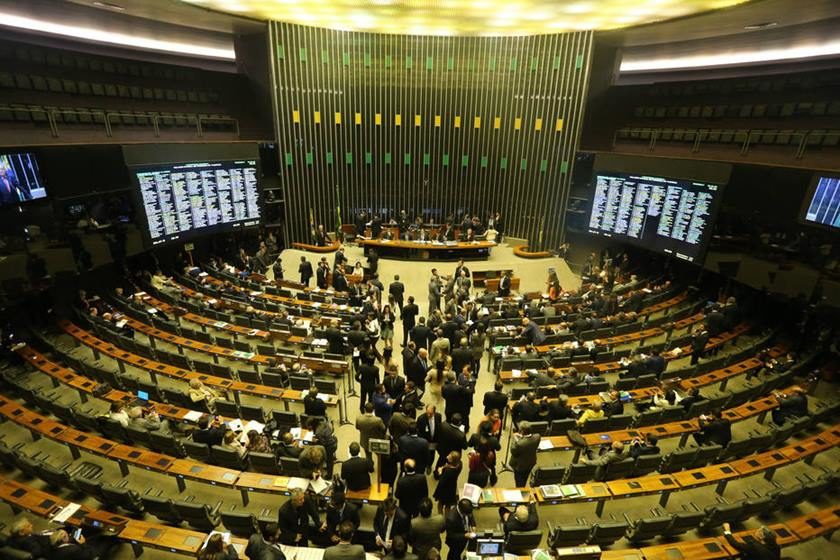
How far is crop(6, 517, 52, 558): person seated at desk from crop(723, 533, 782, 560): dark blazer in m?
7.31

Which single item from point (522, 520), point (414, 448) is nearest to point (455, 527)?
point (522, 520)

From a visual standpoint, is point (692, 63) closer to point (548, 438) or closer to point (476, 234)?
point (476, 234)

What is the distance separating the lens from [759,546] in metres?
4.48

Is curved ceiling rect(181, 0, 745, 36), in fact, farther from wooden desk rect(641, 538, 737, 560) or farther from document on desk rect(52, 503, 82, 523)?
document on desk rect(52, 503, 82, 523)

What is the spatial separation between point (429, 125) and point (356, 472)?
15.3m

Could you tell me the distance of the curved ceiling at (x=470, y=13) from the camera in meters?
10.7

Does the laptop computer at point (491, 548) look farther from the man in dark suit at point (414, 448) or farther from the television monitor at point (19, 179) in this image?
the television monitor at point (19, 179)

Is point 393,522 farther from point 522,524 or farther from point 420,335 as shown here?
point 420,335

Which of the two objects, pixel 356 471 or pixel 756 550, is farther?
pixel 356 471

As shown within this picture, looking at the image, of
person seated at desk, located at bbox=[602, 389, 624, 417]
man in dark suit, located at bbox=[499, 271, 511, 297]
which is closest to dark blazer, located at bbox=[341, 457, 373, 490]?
person seated at desk, located at bbox=[602, 389, 624, 417]

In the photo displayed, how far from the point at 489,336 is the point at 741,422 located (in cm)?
502

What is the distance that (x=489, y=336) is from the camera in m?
9.89

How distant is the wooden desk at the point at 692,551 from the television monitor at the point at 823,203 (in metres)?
7.90

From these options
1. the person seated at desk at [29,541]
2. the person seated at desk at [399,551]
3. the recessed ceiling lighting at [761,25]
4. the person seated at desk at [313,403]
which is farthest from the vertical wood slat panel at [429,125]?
the person seated at desk at [399,551]
